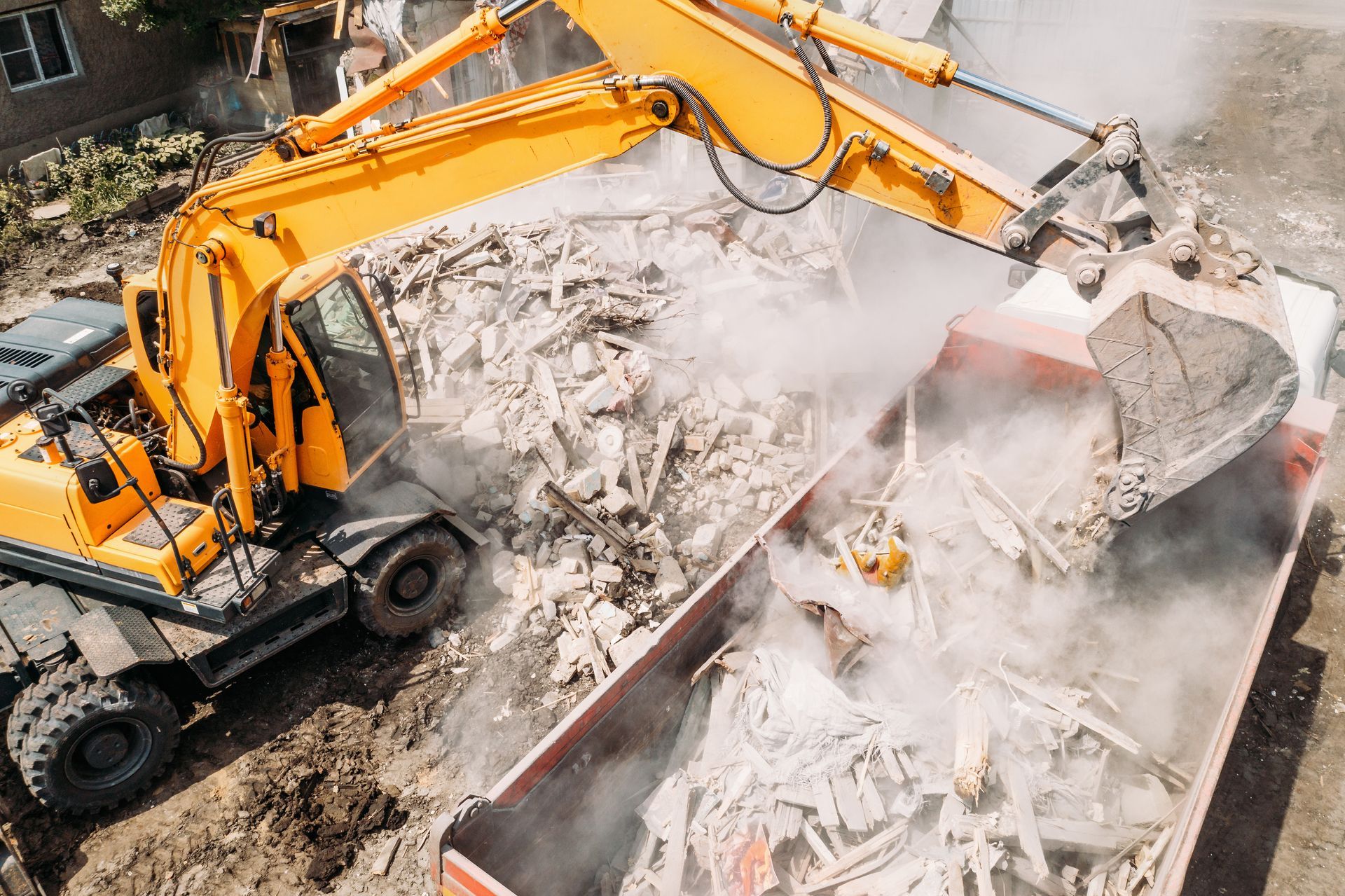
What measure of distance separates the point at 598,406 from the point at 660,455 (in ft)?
2.52

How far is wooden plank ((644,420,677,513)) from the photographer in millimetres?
7629

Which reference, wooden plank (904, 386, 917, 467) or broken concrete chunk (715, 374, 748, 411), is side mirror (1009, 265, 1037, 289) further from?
broken concrete chunk (715, 374, 748, 411)

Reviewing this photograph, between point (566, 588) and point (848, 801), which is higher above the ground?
point (848, 801)

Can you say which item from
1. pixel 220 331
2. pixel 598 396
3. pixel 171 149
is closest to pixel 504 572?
pixel 598 396

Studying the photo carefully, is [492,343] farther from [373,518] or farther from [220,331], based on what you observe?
[220,331]

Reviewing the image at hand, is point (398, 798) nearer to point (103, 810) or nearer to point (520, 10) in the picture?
point (103, 810)

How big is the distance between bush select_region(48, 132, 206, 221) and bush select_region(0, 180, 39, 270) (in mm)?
587

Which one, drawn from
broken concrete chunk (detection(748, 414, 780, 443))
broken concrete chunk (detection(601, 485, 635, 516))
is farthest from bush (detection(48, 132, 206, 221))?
broken concrete chunk (detection(748, 414, 780, 443))

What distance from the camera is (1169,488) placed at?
14.0ft

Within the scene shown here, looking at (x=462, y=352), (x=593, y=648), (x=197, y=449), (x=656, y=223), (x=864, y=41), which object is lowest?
(x=593, y=648)

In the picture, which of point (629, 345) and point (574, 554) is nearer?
point (574, 554)

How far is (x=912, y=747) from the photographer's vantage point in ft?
16.0

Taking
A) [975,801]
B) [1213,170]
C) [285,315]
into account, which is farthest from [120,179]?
[1213,170]

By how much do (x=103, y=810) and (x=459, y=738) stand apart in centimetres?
231
